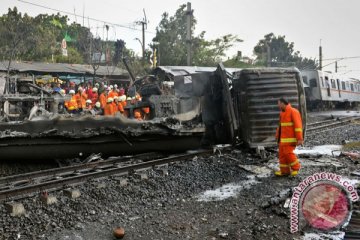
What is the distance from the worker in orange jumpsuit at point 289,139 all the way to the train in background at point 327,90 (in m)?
21.3

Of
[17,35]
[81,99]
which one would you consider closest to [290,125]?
[81,99]

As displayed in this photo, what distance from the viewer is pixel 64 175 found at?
6527mm

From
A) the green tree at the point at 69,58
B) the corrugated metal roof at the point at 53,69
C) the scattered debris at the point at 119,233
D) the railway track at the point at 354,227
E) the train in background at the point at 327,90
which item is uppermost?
the green tree at the point at 69,58

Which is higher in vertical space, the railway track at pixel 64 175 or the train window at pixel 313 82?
the train window at pixel 313 82

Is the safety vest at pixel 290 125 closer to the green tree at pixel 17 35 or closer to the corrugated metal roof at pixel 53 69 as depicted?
the corrugated metal roof at pixel 53 69

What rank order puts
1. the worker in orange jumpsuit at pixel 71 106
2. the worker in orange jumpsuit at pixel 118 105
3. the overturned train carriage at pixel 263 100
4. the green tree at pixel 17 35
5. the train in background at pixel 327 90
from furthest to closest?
the train in background at pixel 327 90 → the green tree at pixel 17 35 → the worker in orange jumpsuit at pixel 71 106 → the worker in orange jumpsuit at pixel 118 105 → the overturned train carriage at pixel 263 100

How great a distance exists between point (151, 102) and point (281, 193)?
5363 mm

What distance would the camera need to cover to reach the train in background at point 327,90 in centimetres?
2742

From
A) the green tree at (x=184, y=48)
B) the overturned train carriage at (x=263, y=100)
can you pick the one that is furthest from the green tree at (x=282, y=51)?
the overturned train carriage at (x=263, y=100)

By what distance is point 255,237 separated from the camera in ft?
13.8

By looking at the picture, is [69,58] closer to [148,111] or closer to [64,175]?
[148,111]
